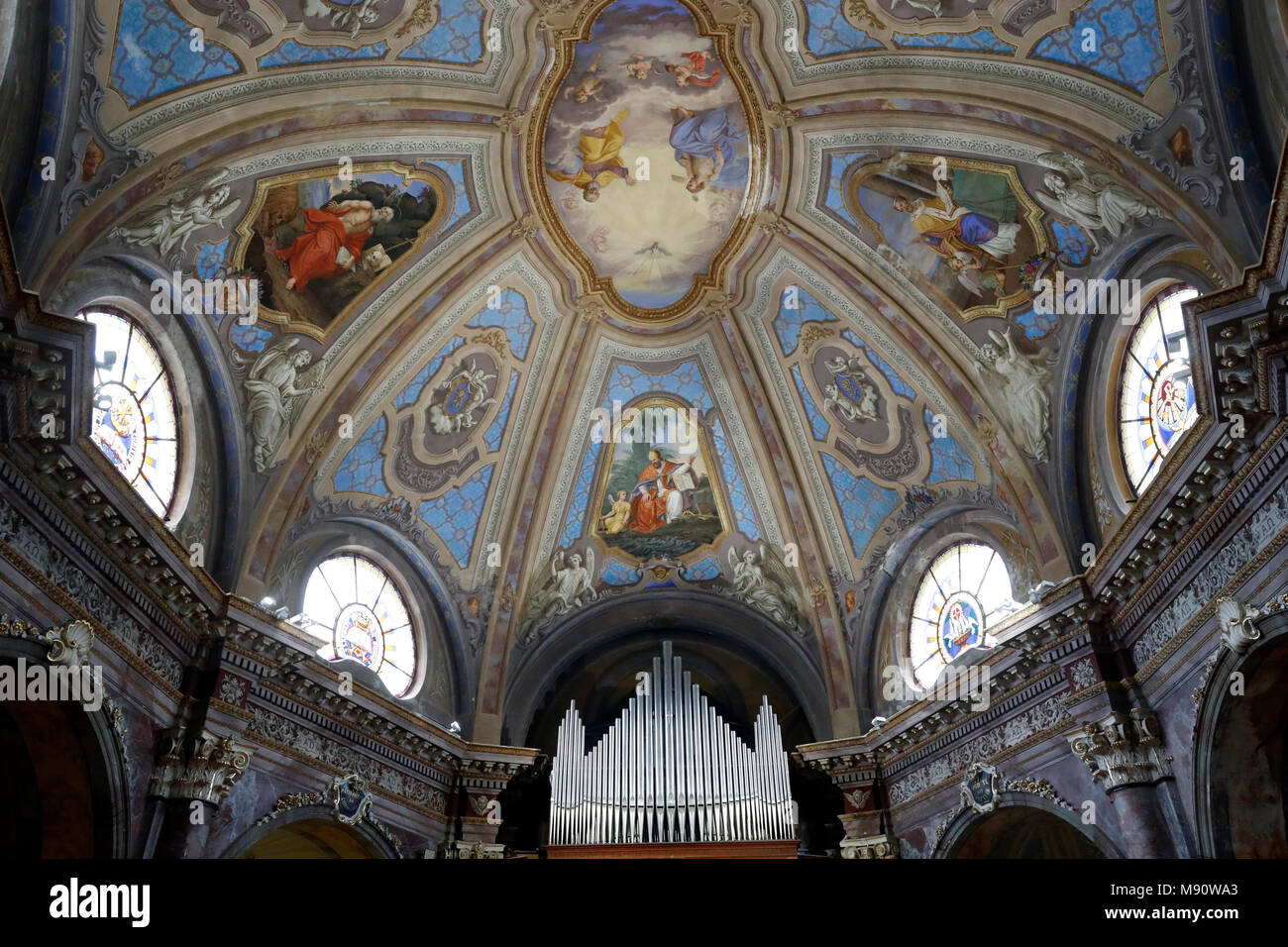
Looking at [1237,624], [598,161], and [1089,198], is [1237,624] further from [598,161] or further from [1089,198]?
[598,161]

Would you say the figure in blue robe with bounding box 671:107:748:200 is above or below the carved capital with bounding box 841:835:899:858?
above

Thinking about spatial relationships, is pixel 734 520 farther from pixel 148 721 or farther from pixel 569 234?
pixel 148 721

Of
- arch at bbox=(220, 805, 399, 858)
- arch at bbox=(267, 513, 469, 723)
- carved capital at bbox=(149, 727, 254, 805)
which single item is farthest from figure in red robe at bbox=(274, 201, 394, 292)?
arch at bbox=(220, 805, 399, 858)

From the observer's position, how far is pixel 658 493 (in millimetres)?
20562

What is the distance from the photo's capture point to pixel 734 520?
806 inches

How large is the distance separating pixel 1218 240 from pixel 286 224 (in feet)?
38.7

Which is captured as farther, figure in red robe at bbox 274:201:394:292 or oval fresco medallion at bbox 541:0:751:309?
figure in red robe at bbox 274:201:394:292

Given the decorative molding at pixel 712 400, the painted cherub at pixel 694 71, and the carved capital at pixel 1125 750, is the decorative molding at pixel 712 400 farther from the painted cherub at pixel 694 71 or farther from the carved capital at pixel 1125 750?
the carved capital at pixel 1125 750

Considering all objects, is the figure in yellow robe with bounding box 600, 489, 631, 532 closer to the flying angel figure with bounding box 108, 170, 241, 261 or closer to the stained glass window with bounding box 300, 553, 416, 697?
the stained glass window with bounding box 300, 553, 416, 697

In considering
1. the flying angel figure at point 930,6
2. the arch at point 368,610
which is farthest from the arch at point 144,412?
the flying angel figure at point 930,6

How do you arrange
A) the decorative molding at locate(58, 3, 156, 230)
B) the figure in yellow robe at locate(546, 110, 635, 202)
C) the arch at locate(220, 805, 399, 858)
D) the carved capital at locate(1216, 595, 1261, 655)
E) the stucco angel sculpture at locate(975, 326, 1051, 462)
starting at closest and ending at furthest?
the carved capital at locate(1216, 595, 1261, 655), the decorative molding at locate(58, 3, 156, 230), the arch at locate(220, 805, 399, 858), the stucco angel sculpture at locate(975, 326, 1051, 462), the figure in yellow robe at locate(546, 110, 635, 202)

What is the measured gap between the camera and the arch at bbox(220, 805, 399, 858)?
15000mm

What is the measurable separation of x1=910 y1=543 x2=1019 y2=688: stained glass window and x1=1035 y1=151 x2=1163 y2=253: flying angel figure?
5574mm
